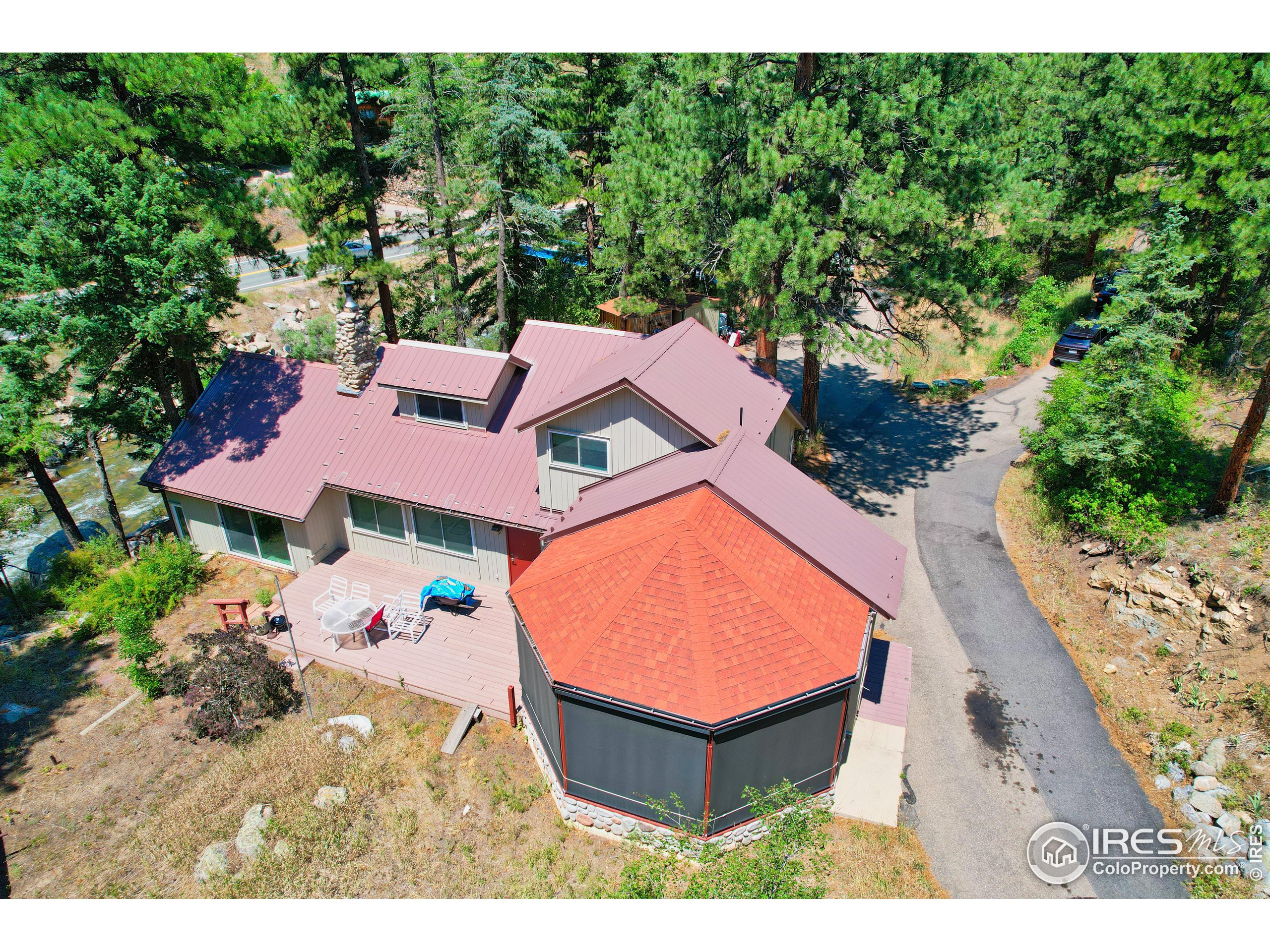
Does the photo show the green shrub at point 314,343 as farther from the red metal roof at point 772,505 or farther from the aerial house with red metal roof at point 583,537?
the red metal roof at point 772,505

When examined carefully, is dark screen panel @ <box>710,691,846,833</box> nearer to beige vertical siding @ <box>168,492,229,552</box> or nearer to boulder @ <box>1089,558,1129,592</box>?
boulder @ <box>1089,558,1129,592</box>

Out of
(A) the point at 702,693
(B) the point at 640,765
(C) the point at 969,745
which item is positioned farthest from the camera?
(C) the point at 969,745

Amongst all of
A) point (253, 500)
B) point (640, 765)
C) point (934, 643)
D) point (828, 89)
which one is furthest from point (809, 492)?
point (253, 500)

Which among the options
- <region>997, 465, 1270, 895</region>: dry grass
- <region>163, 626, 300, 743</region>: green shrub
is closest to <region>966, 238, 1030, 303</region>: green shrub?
<region>997, 465, 1270, 895</region>: dry grass

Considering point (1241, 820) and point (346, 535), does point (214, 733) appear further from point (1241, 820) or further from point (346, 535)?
point (1241, 820)

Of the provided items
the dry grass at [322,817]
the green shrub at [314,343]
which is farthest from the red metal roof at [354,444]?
the green shrub at [314,343]

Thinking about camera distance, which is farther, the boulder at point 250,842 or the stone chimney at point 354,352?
the stone chimney at point 354,352
